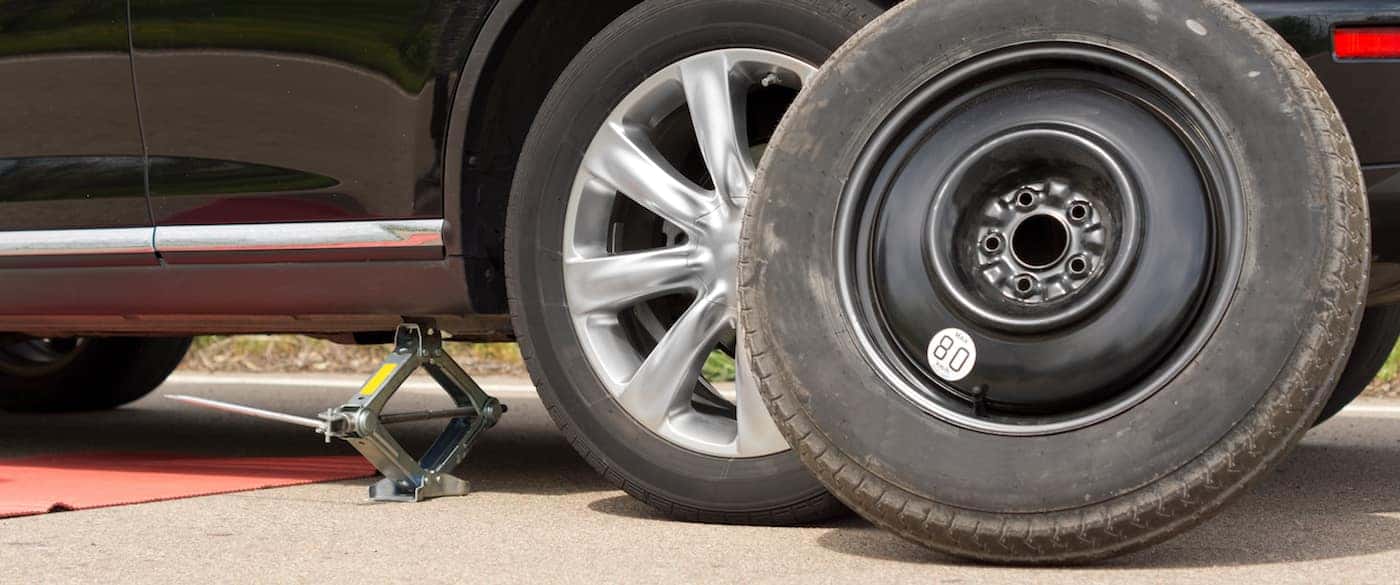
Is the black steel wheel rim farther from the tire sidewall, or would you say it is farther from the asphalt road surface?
the asphalt road surface

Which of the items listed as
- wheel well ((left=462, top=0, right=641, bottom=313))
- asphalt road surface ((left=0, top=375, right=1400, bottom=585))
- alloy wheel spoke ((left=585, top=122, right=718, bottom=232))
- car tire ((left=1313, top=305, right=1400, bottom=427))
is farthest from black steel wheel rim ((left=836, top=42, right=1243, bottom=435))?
car tire ((left=1313, top=305, right=1400, bottom=427))

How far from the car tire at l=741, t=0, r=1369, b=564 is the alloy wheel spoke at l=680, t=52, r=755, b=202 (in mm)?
345

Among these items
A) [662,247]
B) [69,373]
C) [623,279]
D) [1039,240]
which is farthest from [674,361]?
[69,373]

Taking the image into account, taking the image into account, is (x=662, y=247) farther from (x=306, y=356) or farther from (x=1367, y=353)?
(x=306, y=356)

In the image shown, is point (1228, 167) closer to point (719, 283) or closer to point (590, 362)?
point (719, 283)

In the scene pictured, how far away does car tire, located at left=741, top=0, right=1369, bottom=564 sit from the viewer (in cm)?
246

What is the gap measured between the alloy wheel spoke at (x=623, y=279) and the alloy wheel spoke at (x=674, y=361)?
70mm

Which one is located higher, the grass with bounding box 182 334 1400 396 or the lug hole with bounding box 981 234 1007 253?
the grass with bounding box 182 334 1400 396

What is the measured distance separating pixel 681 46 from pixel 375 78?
A: 2.07 feet

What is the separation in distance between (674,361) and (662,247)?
31cm

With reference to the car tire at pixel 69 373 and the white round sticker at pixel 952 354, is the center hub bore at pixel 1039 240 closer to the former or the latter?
the white round sticker at pixel 952 354

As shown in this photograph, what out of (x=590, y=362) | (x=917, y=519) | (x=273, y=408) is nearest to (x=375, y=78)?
(x=590, y=362)

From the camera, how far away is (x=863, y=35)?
2.81 metres

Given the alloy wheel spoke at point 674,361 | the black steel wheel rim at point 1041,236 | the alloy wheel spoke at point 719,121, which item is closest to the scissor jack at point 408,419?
the alloy wheel spoke at point 674,361
